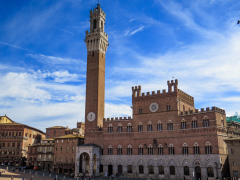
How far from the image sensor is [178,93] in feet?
193

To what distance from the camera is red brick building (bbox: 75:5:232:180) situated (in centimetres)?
5172

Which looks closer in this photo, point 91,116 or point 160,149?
point 160,149

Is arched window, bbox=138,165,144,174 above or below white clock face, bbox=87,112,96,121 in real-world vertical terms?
below

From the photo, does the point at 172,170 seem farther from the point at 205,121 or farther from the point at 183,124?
the point at 205,121

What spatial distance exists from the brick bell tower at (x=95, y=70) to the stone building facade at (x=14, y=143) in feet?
104

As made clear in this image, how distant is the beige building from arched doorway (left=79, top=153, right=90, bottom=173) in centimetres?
3396

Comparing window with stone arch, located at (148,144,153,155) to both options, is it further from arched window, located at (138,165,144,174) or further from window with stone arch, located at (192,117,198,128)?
window with stone arch, located at (192,117,198,128)

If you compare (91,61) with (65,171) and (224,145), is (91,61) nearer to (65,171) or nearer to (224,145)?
(65,171)

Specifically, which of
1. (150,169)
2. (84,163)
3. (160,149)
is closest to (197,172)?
(160,149)

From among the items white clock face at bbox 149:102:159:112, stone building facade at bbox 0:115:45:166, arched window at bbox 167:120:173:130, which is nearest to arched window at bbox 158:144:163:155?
arched window at bbox 167:120:173:130

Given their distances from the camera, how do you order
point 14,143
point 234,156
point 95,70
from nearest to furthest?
point 234,156 → point 95,70 → point 14,143

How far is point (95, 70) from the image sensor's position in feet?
233

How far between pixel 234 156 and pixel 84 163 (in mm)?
35288

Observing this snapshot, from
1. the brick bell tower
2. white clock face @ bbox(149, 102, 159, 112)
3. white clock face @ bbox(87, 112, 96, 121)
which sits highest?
the brick bell tower
